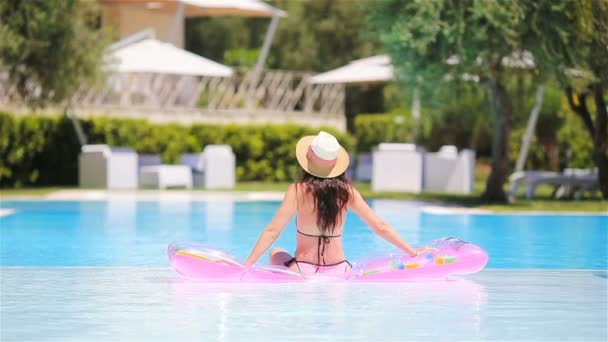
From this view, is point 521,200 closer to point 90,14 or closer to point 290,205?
point 90,14

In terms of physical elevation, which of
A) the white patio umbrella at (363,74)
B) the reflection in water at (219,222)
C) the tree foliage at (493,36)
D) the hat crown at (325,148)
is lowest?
the reflection in water at (219,222)

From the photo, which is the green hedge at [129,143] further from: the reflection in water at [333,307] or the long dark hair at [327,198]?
the long dark hair at [327,198]

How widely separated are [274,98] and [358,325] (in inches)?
1053

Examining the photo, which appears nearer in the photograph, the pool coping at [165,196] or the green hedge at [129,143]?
the pool coping at [165,196]

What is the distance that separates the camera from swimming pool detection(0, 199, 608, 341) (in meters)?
7.27

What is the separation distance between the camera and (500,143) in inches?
870

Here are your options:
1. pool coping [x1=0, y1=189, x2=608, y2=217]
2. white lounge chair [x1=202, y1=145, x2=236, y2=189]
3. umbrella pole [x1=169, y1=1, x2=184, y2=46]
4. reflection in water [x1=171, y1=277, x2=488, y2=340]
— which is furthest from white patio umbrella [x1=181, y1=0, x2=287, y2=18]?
reflection in water [x1=171, y1=277, x2=488, y2=340]

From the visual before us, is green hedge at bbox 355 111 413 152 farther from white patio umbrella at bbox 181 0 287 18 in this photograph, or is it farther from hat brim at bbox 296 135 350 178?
hat brim at bbox 296 135 350 178

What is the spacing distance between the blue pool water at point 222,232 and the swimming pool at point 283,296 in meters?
0.04

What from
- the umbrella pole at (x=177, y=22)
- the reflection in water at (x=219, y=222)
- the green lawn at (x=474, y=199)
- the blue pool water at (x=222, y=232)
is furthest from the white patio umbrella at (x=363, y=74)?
the reflection in water at (x=219, y=222)

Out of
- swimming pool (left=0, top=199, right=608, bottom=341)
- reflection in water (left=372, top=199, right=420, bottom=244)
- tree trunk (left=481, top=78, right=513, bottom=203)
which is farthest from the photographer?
tree trunk (left=481, top=78, right=513, bottom=203)

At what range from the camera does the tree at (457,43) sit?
19219 mm

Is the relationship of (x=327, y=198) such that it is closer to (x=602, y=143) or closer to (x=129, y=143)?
(x=602, y=143)

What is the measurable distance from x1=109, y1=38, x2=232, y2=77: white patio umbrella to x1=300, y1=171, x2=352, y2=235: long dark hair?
51.8 feet
